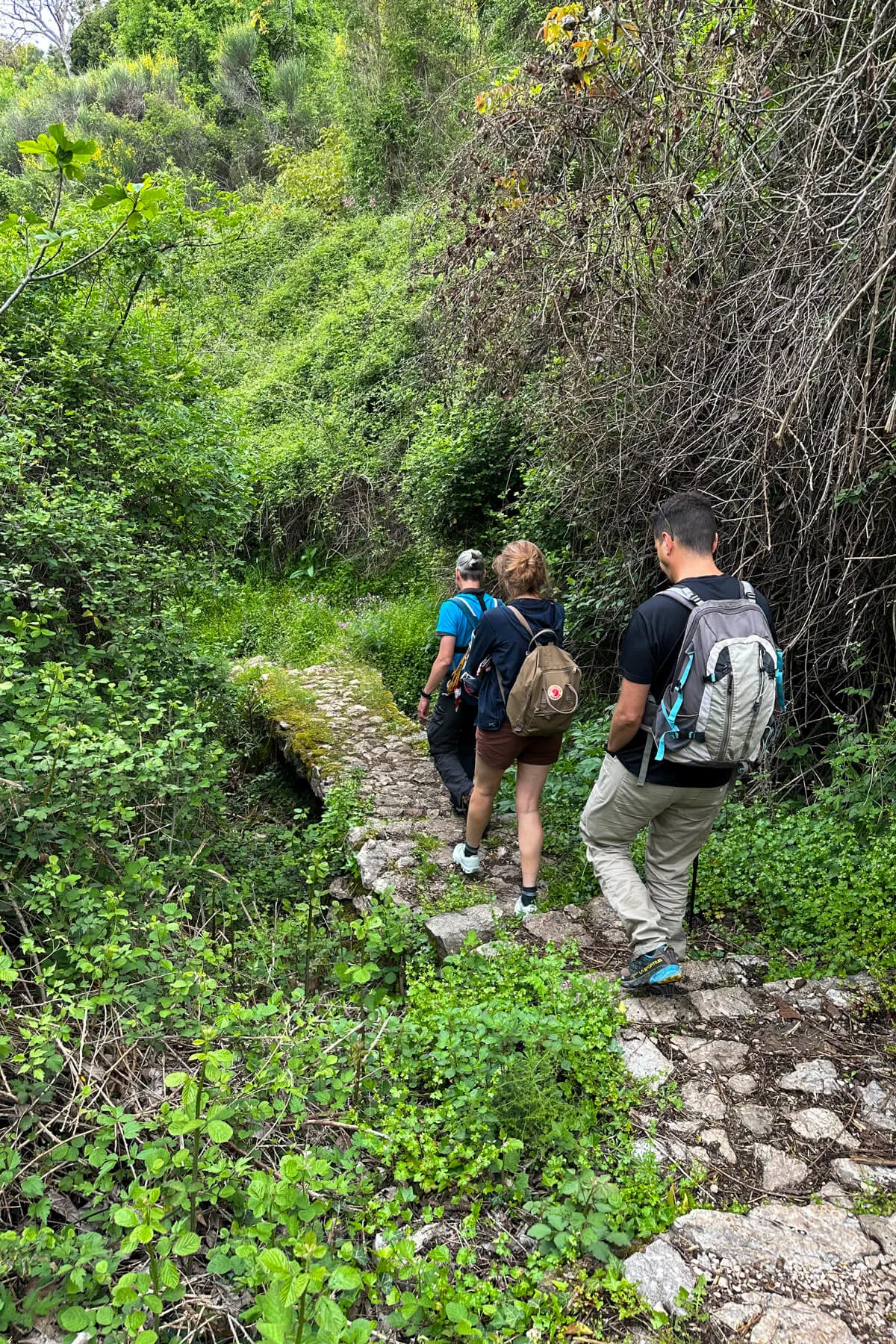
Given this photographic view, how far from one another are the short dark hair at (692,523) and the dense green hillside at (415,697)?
0.85m

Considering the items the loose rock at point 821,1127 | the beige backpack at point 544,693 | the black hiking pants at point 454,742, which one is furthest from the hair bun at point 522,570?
the loose rock at point 821,1127

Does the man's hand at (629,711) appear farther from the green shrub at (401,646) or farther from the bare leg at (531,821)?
the green shrub at (401,646)

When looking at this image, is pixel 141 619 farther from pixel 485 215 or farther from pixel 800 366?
pixel 800 366

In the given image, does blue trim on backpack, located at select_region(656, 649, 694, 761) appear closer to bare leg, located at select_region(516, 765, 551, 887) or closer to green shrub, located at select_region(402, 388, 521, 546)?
bare leg, located at select_region(516, 765, 551, 887)

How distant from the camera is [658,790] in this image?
3.04 metres

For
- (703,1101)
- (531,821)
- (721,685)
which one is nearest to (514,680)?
(531,821)

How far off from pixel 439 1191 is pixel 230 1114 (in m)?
0.68

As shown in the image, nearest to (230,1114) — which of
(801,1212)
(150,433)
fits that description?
(801,1212)

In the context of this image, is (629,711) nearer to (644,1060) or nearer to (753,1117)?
(644,1060)

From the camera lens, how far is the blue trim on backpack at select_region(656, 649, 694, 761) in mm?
2795

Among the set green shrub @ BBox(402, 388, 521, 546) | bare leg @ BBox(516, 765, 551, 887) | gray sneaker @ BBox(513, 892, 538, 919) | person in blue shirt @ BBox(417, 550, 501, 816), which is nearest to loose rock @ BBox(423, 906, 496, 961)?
gray sneaker @ BBox(513, 892, 538, 919)

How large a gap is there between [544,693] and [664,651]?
81 cm

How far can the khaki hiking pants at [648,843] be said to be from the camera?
121 inches

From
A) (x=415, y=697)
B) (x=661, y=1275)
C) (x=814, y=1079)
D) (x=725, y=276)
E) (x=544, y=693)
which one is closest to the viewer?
(x=661, y=1275)
